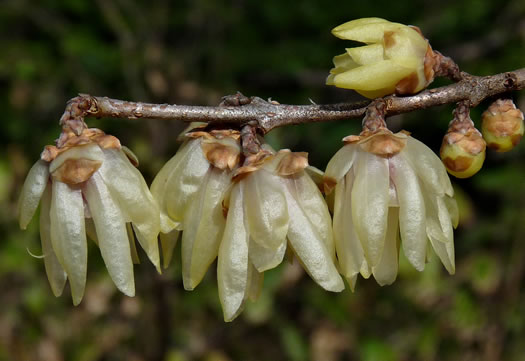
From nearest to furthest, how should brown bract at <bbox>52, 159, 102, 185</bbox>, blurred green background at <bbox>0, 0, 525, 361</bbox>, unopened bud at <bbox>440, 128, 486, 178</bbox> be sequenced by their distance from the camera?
brown bract at <bbox>52, 159, 102, 185</bbox>, unopened bud at <bbox>440, 128, 486, 178</bbox>, blurred green background at <bbox>0, 0, 525, 361</bbox>

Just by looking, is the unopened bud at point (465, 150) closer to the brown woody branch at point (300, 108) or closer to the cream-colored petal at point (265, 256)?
the brown woody branch at point (300, 108)

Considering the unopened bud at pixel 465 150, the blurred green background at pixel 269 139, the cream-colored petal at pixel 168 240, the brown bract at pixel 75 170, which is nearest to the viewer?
the brown bract at pixel 75 170

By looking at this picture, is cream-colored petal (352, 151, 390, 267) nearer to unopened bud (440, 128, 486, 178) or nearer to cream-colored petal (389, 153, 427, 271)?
cream-colored petal (389, 153, 427, 271)

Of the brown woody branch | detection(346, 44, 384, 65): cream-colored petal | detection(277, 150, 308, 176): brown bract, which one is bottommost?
detection(277, 150, 308, 176): brown bract

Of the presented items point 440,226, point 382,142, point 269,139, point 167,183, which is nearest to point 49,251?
point 167,183

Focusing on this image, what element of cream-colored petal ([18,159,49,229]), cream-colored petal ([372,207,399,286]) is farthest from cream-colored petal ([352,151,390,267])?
cream-colored petal ([18,159,49,229])

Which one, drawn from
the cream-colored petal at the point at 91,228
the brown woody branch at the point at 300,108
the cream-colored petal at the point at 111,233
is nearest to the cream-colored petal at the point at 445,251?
the brown woody branch at the point at 300,108

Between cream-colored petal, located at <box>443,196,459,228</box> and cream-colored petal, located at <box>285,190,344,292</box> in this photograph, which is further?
cream-colored petal, located at <box>443,196,459,228</box>
